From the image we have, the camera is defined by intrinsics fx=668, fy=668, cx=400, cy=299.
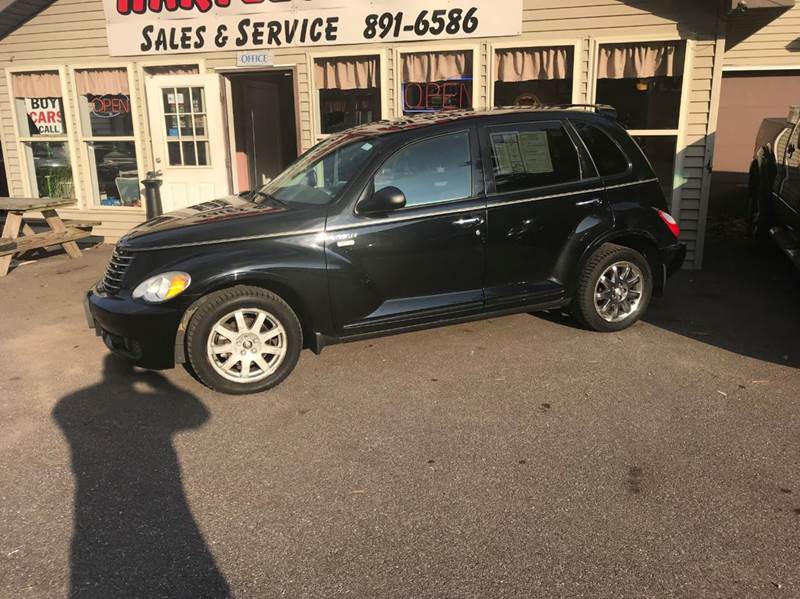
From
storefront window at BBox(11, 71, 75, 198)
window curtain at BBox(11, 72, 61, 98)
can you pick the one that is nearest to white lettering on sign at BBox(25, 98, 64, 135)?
storefront window at BBox(11, 71, 75, 198)

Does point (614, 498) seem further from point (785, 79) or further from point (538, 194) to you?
point (785, 79)

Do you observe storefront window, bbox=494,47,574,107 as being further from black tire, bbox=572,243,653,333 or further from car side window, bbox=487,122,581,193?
black tire, bbox=572,243,653,333

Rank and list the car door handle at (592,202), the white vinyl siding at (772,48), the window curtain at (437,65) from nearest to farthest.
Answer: the car door handle at (592,202)
the window curtain at (437,65)
the white vinyl siding at (772,48)

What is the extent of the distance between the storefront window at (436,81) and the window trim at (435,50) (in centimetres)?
5

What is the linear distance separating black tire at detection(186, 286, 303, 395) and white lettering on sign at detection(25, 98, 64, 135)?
7407 millimetres

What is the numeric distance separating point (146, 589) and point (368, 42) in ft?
23.4

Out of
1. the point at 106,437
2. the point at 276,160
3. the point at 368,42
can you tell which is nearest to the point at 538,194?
the point at 106,437

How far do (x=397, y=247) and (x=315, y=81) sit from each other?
483 centimetres

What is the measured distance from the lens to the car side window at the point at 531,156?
4820 millimetres

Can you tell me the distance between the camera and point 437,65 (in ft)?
26.6

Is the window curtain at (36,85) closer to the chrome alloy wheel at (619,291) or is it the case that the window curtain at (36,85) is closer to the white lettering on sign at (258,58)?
the white lettering on sign at (258,58)

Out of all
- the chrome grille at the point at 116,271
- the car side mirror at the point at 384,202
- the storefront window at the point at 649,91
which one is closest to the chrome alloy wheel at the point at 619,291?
the car side mirror at the point at 384,202

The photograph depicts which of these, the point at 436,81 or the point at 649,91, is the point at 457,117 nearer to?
the point at 436,81

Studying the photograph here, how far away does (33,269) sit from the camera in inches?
323
